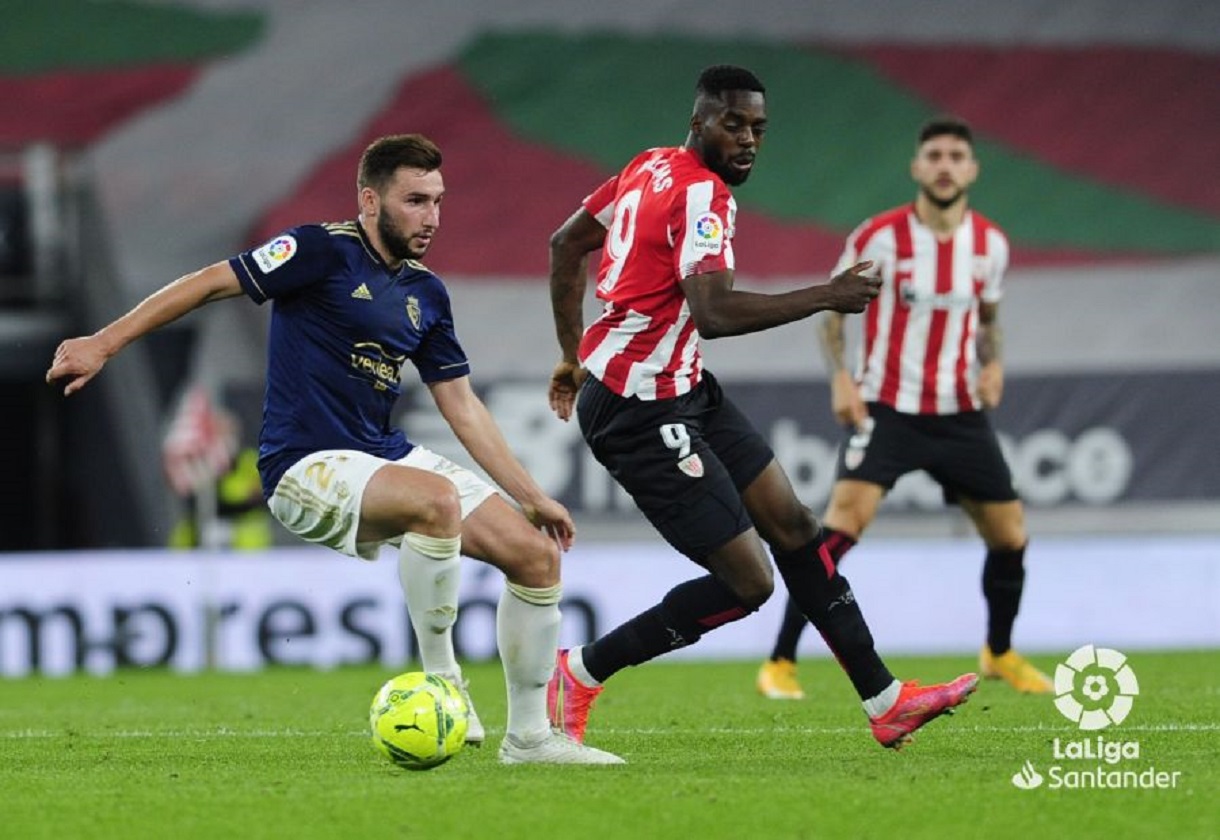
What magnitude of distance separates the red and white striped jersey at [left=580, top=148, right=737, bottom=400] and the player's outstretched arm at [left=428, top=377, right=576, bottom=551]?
370 millimetres

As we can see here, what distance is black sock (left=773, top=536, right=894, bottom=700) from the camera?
6434 millimetres

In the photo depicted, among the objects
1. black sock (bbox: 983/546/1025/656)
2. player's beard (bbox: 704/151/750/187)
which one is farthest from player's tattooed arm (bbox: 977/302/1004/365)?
player's beard (bbox: 704/151/750/187)

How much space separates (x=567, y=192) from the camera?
1761 centimetres

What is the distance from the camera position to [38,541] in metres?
18.2

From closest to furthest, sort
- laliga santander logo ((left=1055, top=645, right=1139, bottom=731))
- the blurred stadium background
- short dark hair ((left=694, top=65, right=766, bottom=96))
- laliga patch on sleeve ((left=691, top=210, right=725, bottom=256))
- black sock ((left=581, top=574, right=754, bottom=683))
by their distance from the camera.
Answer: laliga patch on sleeve ((left=691, top=210, right=725, bottom=256)) → short dark hair ((left=694, top=65, right=766, bottom=96)) → black sock ((left=581, top=574, right=754, bottom=683)) → laliga santander logo ((left=1055, top=645, right=1139, bottom=731)) → the blurred stadium background

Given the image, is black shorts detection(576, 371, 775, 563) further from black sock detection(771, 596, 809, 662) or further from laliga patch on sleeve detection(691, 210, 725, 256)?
black sock detection(771, 596, 809, 662)

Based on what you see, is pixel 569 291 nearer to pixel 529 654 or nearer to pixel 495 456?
pixel 495 456

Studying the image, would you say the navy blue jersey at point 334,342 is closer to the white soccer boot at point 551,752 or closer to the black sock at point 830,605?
the white soccer boot at point 551,752

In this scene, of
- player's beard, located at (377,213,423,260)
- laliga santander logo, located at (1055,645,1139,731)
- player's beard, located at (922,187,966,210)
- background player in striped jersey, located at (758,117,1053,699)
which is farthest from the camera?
player's beard, located at (922,187,966,210)

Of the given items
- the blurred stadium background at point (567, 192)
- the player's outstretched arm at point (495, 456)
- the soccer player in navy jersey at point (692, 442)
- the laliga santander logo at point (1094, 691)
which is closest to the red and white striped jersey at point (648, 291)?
the soccer player in navy jersey at point (692, 442)

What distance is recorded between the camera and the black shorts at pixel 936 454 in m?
9.02

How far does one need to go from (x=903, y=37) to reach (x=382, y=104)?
4.43m

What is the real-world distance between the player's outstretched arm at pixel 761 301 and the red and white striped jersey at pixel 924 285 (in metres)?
3.22

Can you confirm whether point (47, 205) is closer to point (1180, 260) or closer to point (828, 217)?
point (828, 217)
